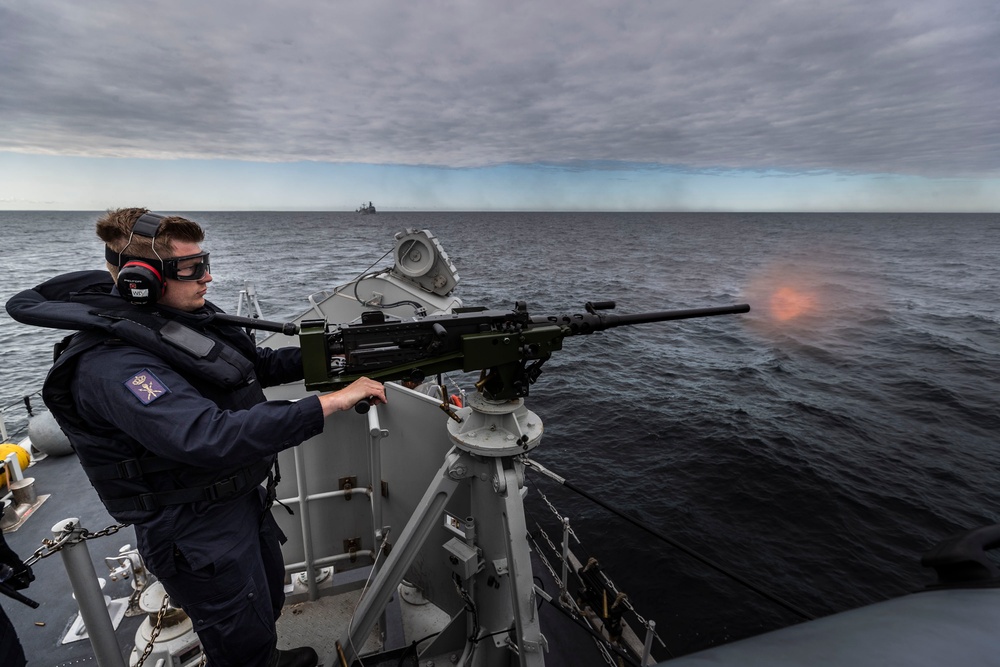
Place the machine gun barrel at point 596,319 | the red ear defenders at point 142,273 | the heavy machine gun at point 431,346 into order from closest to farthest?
the red ear defenders at point 142,273 → the heavy machine gun at point 431,346 → the machine gun barrel at point 596,319

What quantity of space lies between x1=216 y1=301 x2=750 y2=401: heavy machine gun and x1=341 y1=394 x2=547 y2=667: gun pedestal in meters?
0.25

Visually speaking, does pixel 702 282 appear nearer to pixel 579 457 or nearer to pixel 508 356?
pixel 579 457

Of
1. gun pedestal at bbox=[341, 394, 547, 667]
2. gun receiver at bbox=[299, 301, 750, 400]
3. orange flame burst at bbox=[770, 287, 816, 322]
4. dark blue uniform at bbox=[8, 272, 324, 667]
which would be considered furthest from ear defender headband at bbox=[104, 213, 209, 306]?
orange flame burst at bbox=[770, 287, 816, 322]

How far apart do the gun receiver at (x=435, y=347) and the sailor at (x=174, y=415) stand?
418 millimetres

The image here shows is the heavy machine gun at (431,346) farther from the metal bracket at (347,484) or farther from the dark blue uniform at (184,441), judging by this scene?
the metal bracket at (347,484)

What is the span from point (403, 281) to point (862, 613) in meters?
5.68

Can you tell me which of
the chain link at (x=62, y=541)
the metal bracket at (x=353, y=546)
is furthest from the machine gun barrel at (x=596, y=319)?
the metal bracket at (x=353, y=546)

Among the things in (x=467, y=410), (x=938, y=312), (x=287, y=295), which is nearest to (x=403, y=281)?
(x=467, y=410)

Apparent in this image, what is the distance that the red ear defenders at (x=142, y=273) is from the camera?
2572 mm

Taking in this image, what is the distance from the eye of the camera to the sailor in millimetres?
2424

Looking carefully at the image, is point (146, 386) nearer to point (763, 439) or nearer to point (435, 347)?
point (435, 347)

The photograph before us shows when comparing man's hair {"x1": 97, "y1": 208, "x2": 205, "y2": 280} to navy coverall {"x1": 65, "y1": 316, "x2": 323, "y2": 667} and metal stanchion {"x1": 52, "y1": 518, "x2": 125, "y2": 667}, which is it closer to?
navy coverall {"x1": 65, "y1": 316, "x2": 323, "y2": 667}

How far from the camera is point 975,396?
720 inches

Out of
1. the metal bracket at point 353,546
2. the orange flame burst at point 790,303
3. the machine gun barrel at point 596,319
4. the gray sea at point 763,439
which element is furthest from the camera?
the orange flame burst at point 790,303
